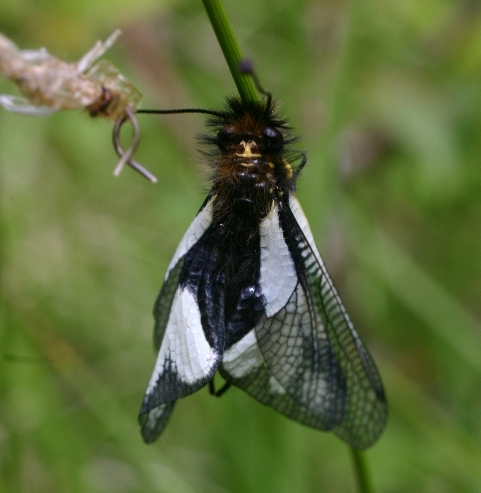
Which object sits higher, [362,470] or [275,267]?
[275,267]

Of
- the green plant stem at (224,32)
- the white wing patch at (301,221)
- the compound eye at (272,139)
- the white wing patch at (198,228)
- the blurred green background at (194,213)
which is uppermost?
the green plant stem at (224,32)

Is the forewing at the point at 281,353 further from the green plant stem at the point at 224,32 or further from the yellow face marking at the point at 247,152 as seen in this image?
the green plant stem at the point at 224,32

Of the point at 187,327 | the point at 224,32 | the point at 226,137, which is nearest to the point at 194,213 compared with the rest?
the point at 226,137

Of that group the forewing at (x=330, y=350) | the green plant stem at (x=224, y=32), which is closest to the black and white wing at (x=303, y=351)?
the forewing at (x=330, y=350)

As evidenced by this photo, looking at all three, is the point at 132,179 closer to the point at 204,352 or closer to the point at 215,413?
the point at 215,413

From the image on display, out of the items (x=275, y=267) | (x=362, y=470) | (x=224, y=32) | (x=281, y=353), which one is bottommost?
(x=362, y=470)

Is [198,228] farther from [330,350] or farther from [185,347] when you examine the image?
[330,350]

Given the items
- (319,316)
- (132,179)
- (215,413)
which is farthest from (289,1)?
(319,316)
